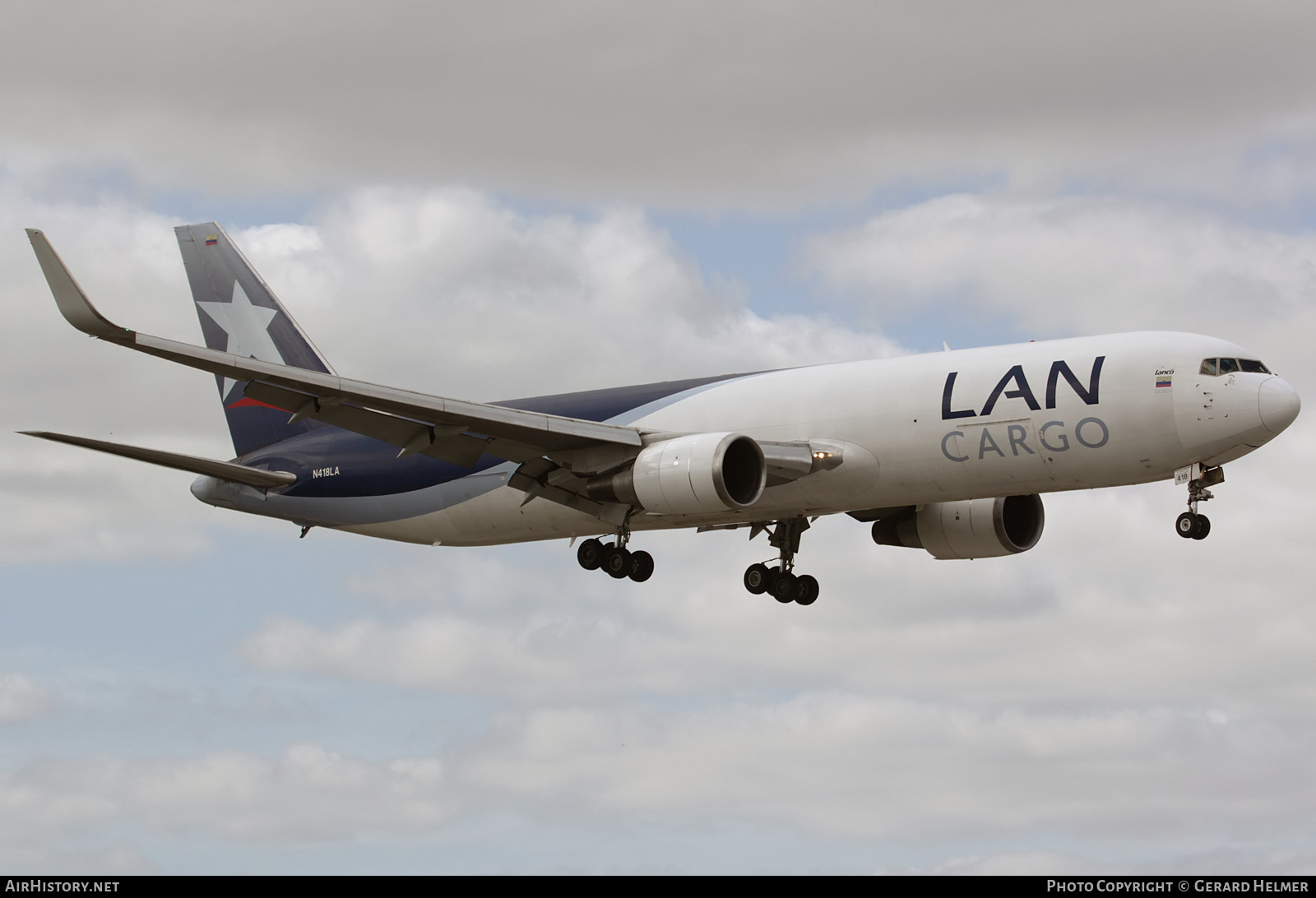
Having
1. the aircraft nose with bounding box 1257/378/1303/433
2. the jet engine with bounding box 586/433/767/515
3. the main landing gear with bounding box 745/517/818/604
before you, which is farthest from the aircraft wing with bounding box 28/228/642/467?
the aircraft nose with bounding box 1257/378/1303/433

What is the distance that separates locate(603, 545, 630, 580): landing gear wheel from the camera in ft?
123

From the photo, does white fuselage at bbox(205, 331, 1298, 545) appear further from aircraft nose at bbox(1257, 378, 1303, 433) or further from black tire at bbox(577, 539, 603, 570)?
black tire at bbox(577, 539, 603, 570)

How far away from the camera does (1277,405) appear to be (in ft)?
103

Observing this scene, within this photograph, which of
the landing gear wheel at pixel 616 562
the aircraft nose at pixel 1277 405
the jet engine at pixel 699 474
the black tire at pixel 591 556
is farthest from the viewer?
the black tire at pixel 591 556

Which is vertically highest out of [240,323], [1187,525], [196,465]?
[240,323]

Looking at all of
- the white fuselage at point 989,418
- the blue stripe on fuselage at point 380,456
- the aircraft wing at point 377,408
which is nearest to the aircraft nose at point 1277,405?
the white fuselage at point 989,418

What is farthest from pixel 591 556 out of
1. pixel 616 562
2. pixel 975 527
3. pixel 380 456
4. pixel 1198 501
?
pixel 1198 501

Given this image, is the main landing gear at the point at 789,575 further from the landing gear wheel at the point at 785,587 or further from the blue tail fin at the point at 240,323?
the blue tail fin at the point at 240,323

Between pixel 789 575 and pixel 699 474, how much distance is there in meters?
8.71

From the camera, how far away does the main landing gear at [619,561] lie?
123ft

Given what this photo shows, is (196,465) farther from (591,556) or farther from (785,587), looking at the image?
(785,587)

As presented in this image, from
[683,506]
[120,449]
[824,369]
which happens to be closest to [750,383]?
[824,369]

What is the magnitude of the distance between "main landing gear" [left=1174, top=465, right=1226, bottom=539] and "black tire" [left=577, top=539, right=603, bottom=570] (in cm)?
1328

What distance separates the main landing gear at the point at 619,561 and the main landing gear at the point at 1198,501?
1222 cm
